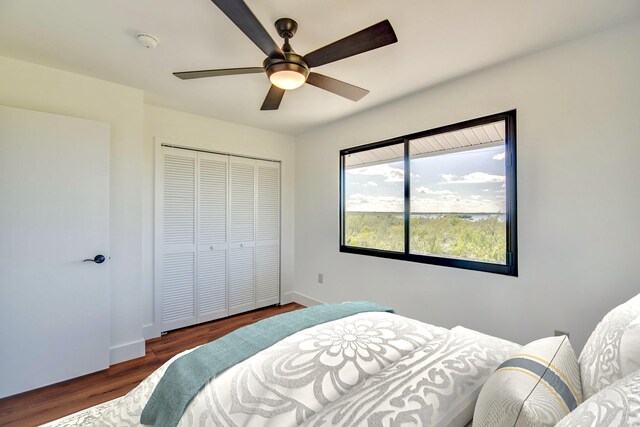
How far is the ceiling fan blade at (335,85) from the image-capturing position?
71.5 inches

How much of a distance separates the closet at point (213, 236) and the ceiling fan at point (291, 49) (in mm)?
1677

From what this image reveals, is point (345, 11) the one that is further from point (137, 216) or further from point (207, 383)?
point (137, 216)

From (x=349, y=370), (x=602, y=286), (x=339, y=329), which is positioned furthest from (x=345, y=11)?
(x=602, y=286)

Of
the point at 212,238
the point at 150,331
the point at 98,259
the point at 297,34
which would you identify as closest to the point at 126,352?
the point at 150,331

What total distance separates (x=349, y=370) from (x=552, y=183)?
6.55 ft

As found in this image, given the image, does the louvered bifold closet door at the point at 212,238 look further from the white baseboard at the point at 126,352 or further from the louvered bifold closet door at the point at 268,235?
the white baseboard at the point at 126,352

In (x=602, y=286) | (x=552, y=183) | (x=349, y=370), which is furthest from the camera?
(x=552, y=183)

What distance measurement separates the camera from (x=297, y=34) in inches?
70.7

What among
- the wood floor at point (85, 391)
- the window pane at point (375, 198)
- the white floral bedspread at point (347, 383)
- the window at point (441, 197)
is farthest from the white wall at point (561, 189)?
the wood floor at point (85, 391)

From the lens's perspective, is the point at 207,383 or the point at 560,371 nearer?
the point at 560,371

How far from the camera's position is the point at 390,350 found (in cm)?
107

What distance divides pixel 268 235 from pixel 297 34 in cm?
267

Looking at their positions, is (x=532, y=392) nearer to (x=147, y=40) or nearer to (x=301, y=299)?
(x=147, y=40)

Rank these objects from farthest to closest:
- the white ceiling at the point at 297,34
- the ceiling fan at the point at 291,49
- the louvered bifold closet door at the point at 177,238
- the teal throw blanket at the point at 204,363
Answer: the louvered bifold closet door at the point at 177,238, the white ceiling at the point at 297,34, the ceiling fan at the point at 291,49, the teal throw blanket at the point at 204,363
